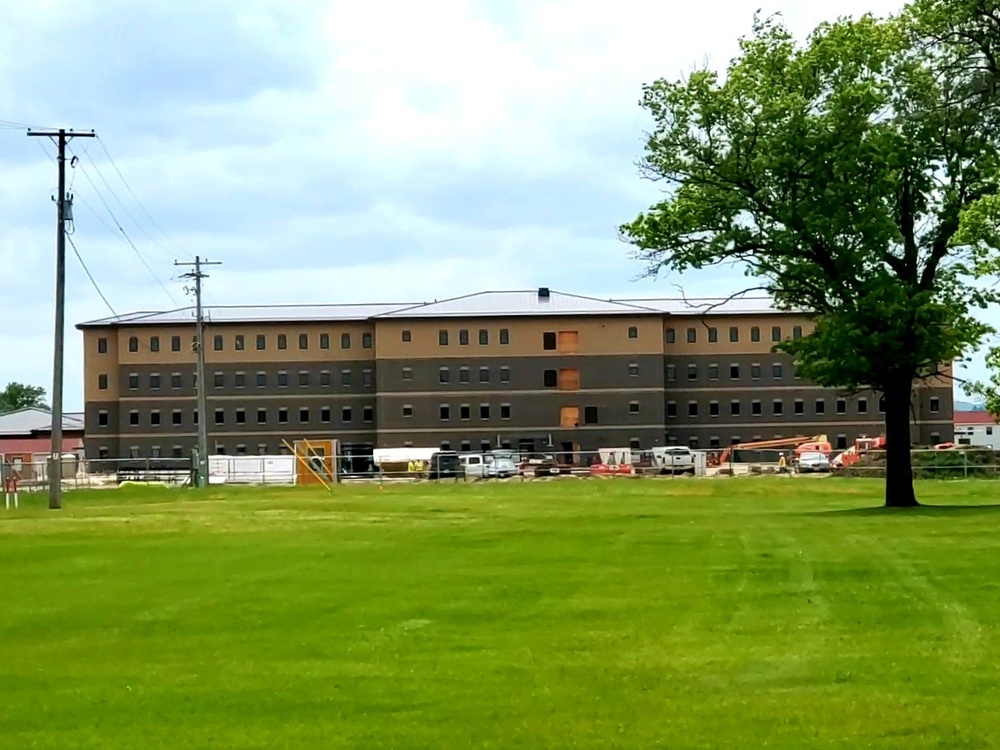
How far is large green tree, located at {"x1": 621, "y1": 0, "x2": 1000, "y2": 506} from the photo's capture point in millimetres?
38594

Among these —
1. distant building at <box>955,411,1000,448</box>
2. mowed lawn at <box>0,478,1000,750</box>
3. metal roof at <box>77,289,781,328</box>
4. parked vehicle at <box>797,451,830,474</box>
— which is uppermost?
metal roof at <box>77,289,781,328</box>

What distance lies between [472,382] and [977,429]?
242 feet

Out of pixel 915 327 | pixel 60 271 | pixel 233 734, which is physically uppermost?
pixel 60 271

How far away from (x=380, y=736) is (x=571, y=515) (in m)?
30.5

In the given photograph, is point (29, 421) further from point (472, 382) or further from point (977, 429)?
point (977, 429)

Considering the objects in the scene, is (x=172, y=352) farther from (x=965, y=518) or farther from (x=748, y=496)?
(x=965, y=518)

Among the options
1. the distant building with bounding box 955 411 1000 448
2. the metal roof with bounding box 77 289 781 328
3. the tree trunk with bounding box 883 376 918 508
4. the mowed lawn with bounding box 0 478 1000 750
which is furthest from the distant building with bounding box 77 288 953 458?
the mowed lawn with bounding box 0 478 1000 750

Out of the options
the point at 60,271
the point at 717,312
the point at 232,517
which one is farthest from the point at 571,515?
the point at 717,312

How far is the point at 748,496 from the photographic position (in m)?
56.7

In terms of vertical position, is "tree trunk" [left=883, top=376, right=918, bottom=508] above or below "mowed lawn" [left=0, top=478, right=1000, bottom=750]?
above

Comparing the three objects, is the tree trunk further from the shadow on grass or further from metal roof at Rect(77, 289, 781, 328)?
metal roof at Rect(77, 289, 781, 328)

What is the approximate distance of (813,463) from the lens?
88.9 metres

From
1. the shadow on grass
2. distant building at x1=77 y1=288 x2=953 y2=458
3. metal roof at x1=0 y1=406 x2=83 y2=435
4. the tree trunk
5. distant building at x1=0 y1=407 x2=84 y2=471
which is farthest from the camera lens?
metal roof at x1=0 y1=406 x2=83 y2=435

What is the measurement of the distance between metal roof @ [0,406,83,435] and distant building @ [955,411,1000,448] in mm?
88450
